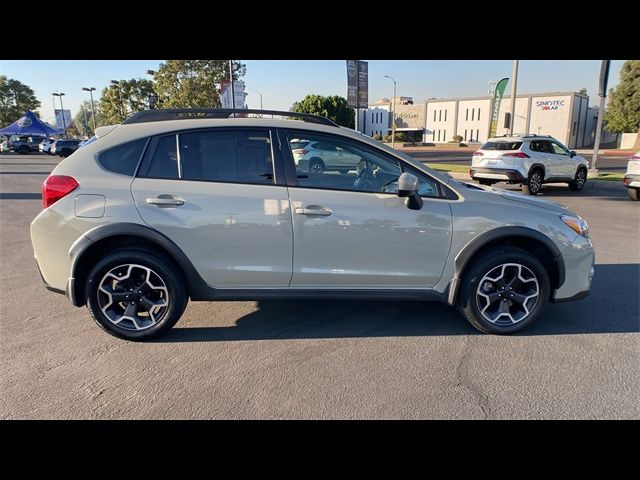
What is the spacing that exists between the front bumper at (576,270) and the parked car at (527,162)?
31.0ft

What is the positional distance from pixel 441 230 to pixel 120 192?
262cm

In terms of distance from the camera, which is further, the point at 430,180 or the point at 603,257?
the point at 603,257

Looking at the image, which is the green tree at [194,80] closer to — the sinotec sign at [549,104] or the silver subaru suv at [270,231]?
the silver subaru suv at [270,231]

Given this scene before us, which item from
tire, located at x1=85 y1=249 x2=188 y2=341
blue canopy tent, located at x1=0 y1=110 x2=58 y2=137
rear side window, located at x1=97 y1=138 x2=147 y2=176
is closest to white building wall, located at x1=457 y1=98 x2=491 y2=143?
blue canopy tent, located at x1=0 y1=110 x2=58 y2=137

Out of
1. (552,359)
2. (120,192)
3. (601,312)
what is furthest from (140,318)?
(601,312)

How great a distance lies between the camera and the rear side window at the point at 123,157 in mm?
3326

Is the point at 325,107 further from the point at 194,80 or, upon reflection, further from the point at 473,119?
the point at 473,119

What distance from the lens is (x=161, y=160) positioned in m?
3.36

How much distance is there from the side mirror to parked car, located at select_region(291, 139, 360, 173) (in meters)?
0.50

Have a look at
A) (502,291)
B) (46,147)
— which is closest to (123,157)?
(502,291)

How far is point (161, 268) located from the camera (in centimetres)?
332

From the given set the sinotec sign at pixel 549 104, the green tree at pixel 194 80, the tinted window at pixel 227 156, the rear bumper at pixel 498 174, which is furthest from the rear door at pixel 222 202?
the sinotec sign at pixel 549 104
